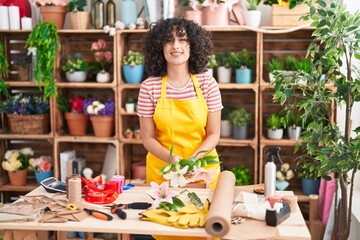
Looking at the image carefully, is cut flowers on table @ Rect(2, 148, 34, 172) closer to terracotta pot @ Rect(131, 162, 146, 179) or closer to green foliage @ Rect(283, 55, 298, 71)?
terracotta pot @ Rect(131, 162, 146, 179)

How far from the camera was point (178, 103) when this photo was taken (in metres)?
2.76

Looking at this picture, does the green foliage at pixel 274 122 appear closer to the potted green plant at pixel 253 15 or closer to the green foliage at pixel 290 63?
the green foliage at pixel 290 63

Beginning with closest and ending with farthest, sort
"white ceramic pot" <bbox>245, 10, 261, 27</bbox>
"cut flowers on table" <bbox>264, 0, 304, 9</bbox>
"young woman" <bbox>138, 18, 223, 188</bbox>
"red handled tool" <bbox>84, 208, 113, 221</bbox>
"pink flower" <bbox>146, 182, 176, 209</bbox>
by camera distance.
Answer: "red handled tool" <bbox>84, 208, 113, 221</bbox>
"pink flower" <bbox>146, 182, 176, 209</bbox>
"young woman" <bbox>138, 18, 223, 188</bbox>
"cut flowers on table" <bbox>264, 0, 304, 9</bbox>
"white ceramic pot" <bbox>245, 10, 261, 27</bbox>

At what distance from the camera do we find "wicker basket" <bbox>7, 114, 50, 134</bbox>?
405 centimetres

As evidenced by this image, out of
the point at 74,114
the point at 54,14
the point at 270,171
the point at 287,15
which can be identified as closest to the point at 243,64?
the point at 287,15

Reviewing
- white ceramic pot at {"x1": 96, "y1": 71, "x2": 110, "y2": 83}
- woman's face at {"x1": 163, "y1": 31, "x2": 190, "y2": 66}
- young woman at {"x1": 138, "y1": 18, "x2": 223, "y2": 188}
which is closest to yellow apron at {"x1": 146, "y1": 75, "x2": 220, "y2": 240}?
young woman at {"x1": 138, "y1": 18, "x2": 223, "y2": 188}

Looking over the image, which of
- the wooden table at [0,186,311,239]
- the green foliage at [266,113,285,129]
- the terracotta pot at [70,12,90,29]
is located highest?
the terracotta pot at [70,12,90,29]

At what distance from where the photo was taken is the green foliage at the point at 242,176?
390 cm

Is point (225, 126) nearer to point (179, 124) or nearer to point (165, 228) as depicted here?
point (179, 124)

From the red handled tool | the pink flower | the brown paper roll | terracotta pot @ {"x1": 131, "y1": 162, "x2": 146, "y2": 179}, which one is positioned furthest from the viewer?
terracotta pot @ {"x1": 131, "y1": 162, "x2": 146, "y2": 179}

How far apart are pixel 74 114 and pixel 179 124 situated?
1506 mm

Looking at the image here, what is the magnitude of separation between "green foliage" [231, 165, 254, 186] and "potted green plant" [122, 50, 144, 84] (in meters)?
1.01

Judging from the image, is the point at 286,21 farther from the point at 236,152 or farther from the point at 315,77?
the point at 236,152

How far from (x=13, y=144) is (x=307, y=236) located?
10.7ft
